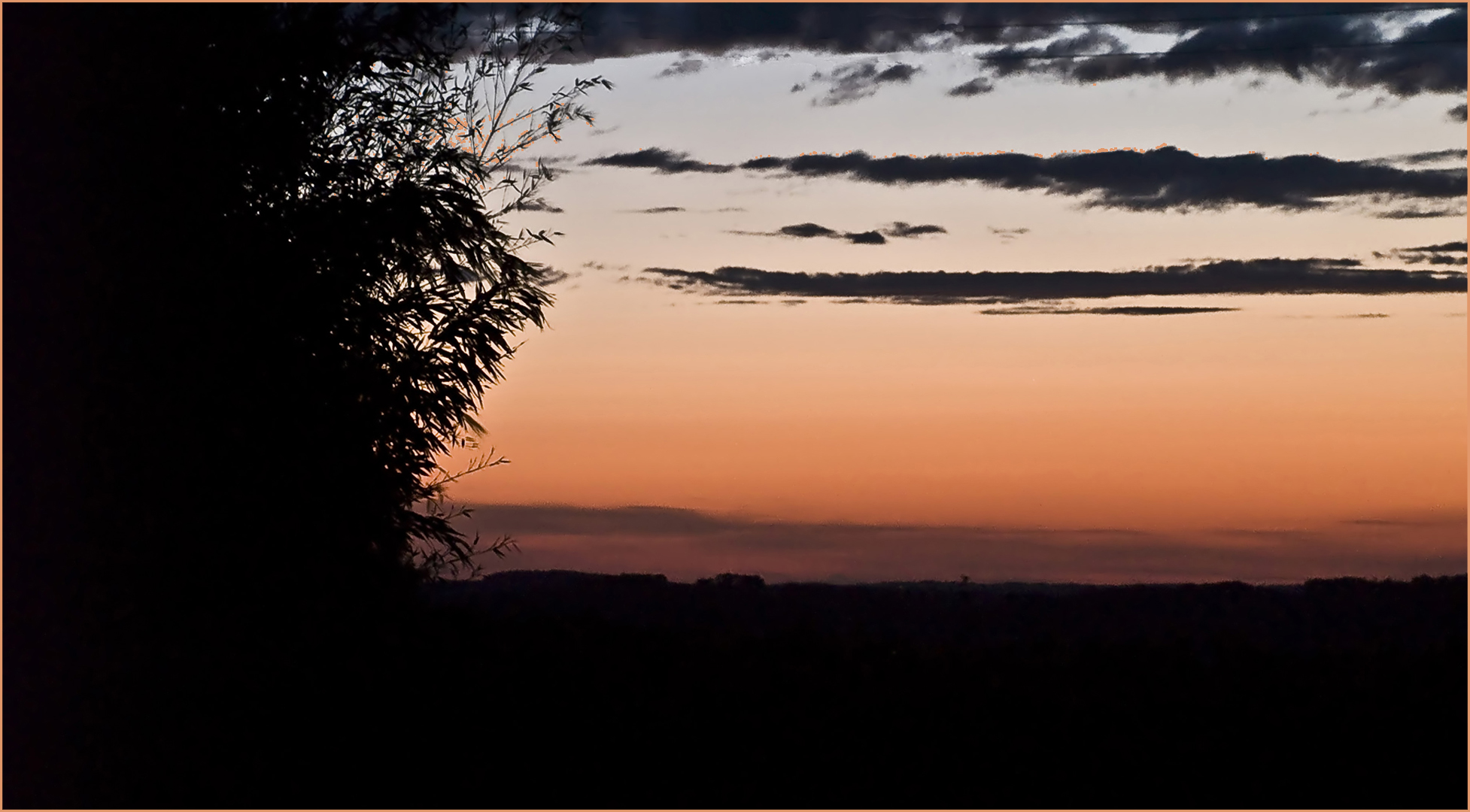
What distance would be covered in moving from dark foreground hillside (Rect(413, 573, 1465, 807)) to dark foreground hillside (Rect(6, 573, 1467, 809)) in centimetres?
4

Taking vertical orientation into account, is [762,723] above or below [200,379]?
below

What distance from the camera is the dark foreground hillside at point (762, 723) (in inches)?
570

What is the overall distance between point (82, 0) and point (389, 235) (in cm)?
489

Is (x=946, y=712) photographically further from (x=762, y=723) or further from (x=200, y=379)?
(x=200, y=379)

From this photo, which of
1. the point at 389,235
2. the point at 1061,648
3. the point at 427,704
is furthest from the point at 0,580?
the point at 1061,648

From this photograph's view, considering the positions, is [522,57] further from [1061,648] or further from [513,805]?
[1061,648]

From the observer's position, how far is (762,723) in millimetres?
15992

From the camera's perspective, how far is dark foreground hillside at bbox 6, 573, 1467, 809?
1448cm

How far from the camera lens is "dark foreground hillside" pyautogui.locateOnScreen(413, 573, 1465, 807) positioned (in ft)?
→ 47.3

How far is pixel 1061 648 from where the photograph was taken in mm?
19703

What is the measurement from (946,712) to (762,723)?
2.40 metres

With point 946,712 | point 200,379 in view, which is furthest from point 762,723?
point 200,379

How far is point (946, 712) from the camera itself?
53.6 feet

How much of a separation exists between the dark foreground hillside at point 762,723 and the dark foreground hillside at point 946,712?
0.14 ft
